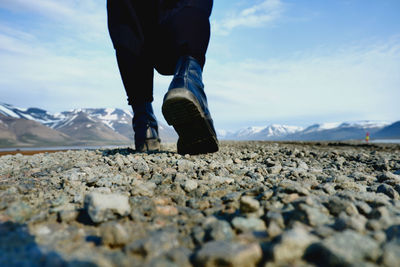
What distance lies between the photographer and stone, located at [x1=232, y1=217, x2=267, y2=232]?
72cm

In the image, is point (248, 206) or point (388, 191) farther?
point (388, 191)

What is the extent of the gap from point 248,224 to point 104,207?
49 cm

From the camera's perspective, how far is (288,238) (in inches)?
22.2

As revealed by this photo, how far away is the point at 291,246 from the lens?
1.80 feet

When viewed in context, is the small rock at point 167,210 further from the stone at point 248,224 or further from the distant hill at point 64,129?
the distant hill at point 64,129

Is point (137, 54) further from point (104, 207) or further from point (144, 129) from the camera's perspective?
point (104, 207)

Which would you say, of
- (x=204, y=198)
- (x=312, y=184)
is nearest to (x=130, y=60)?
(x=204, y=198)

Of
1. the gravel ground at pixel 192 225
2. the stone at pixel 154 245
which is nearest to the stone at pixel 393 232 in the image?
the gravel ground at pixel 192 225

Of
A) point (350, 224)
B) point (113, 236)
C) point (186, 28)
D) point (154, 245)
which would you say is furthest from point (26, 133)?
point (350, 224)

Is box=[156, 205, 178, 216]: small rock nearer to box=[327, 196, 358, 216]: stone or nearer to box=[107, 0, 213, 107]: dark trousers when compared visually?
box=[327, 196, 358, 216]: stone

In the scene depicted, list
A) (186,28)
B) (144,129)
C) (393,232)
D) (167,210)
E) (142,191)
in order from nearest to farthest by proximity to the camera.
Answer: (393,232) < (167,210) < (142,191) < (186,28) < (144,129)

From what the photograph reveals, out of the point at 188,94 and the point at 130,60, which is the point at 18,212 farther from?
the point at 130,60

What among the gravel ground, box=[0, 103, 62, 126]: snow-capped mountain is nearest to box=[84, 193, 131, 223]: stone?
the gravel ground

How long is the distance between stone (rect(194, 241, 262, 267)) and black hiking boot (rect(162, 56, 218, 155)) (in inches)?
47.1
